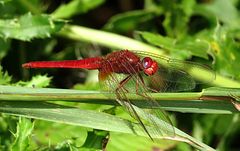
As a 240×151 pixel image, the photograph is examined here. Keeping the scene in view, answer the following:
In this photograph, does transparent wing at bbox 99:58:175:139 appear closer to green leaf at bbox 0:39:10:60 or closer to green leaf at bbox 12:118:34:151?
green leaf at bbox 12:118:34:151

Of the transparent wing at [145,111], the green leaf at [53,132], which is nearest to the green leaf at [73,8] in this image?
the green leaf at [53,132]

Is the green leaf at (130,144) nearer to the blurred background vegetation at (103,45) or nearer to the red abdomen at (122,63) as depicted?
the blurred background vegetation at (103,45)

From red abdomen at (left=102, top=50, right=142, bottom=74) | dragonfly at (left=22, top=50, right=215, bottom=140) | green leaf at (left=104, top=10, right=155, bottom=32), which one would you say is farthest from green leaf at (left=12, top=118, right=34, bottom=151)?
green leaf at (left=104, top=10, right=155, bottom=32)

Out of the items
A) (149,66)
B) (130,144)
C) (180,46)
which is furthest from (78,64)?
(180,46)

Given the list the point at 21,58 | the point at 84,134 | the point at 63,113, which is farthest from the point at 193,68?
the point at 21,58

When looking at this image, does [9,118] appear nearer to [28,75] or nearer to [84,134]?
[84,134]

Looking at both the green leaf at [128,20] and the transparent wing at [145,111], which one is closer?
the transparent wing at [145,111]
